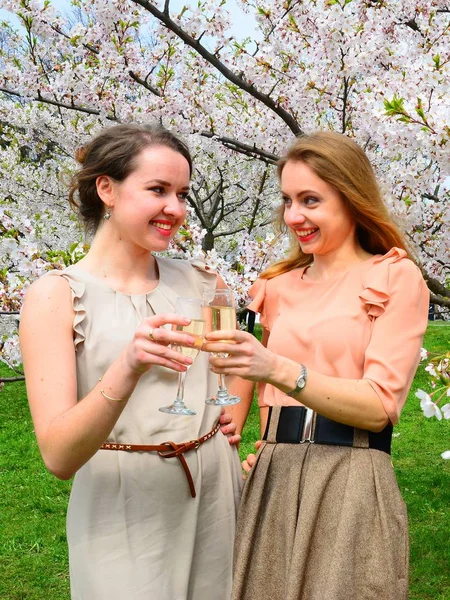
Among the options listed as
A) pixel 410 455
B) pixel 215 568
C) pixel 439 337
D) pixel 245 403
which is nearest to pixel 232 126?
pixel 410 455

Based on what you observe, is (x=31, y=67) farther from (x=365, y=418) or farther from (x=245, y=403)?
(x=365, y=418)

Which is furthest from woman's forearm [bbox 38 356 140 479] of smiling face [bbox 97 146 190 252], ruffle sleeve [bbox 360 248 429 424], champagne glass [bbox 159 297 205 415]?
ruffle sleeve [bbox 360 248 429 424]

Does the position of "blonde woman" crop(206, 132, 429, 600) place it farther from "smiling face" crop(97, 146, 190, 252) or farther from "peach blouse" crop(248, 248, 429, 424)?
"smiling face" crop(97, 146, 190, 252)

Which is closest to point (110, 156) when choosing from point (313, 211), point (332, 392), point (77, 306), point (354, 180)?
point (77, 306)

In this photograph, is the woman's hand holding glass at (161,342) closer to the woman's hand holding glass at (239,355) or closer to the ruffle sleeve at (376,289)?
the woman's hand holding glass at (239,355)

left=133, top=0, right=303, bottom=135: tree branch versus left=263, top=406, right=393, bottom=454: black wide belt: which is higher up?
left=133, top=0, right=303, bottom=135: tree branch

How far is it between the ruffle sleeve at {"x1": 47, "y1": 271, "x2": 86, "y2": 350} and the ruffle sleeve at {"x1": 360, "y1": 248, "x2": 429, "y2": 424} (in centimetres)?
85

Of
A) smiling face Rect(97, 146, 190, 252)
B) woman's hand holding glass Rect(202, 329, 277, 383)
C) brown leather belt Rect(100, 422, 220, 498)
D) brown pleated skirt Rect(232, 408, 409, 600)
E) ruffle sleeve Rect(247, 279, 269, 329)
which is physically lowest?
brown pleated skirt Rect(232, 408, 409, 600)

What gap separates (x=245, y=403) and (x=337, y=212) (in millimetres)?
780

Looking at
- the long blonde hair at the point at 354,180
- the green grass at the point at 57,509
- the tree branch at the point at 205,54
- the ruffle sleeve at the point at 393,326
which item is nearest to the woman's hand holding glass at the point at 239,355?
the ruffle sleeve at the point at 393,326

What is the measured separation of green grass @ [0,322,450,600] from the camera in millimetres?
5090

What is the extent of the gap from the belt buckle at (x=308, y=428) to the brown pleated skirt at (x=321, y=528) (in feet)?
0.05

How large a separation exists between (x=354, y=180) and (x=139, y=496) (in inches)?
47.8

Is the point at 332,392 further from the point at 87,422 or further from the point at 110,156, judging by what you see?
the point at 110,156
